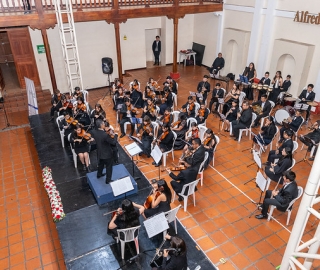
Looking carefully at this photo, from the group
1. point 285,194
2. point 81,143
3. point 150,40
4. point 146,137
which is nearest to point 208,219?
point 285,194

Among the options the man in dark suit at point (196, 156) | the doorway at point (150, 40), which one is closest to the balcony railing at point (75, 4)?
the doorway at point (150, 40)

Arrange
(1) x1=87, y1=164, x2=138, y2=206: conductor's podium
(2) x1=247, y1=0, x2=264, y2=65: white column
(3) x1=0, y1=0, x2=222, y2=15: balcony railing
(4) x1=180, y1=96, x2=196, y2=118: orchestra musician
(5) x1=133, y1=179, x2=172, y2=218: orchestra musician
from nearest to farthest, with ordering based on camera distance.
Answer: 1. (5) x1=133, y1=179, x2=172, y2=218: orchestra musician
2. (1) x1=87, y1=164, x2=138, y2=206: conductor's podium
3. (4) x1=180, y1=96, x2=196, y2=118: orchestra musician
4. (3) x1=0, y1=0, x2=222, y2=15: balcony railing
5. (2) x1=247, y1=0, x2=264, y2=65: white column

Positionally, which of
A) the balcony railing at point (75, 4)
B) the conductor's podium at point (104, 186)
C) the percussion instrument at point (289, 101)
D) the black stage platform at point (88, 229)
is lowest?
the black stage platform at point (88, 229)

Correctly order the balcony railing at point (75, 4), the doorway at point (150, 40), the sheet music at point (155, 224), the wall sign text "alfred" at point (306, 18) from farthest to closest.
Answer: the doorway at point (150, 40) → the balcony railing at point (75, 4) → the wall sign text "alfred" at point (306, 18) → the sheet music at point (155, 224)

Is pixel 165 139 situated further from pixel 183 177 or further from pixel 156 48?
pixel 156 48

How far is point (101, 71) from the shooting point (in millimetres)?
14453

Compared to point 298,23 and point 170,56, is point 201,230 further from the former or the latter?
point 170,56

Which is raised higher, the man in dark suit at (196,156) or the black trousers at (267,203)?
the man in dark suit at (196,156)

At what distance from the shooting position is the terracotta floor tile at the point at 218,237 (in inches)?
226

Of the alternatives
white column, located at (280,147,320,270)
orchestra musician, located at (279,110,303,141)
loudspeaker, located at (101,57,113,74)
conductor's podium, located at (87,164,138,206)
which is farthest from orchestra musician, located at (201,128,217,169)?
loudspeaker, located at (101,57,113,74)

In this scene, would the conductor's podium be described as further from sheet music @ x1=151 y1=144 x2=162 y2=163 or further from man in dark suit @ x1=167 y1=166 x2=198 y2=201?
man in dark suit @ x1=167 y1=166 x2=198 y2=201

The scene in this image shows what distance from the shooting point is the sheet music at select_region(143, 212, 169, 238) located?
184 inches

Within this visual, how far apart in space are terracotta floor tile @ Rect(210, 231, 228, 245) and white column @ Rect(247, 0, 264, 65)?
9519mm

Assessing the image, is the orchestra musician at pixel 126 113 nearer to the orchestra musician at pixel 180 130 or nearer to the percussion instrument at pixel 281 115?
the orchestra musician at pixel 180 130
